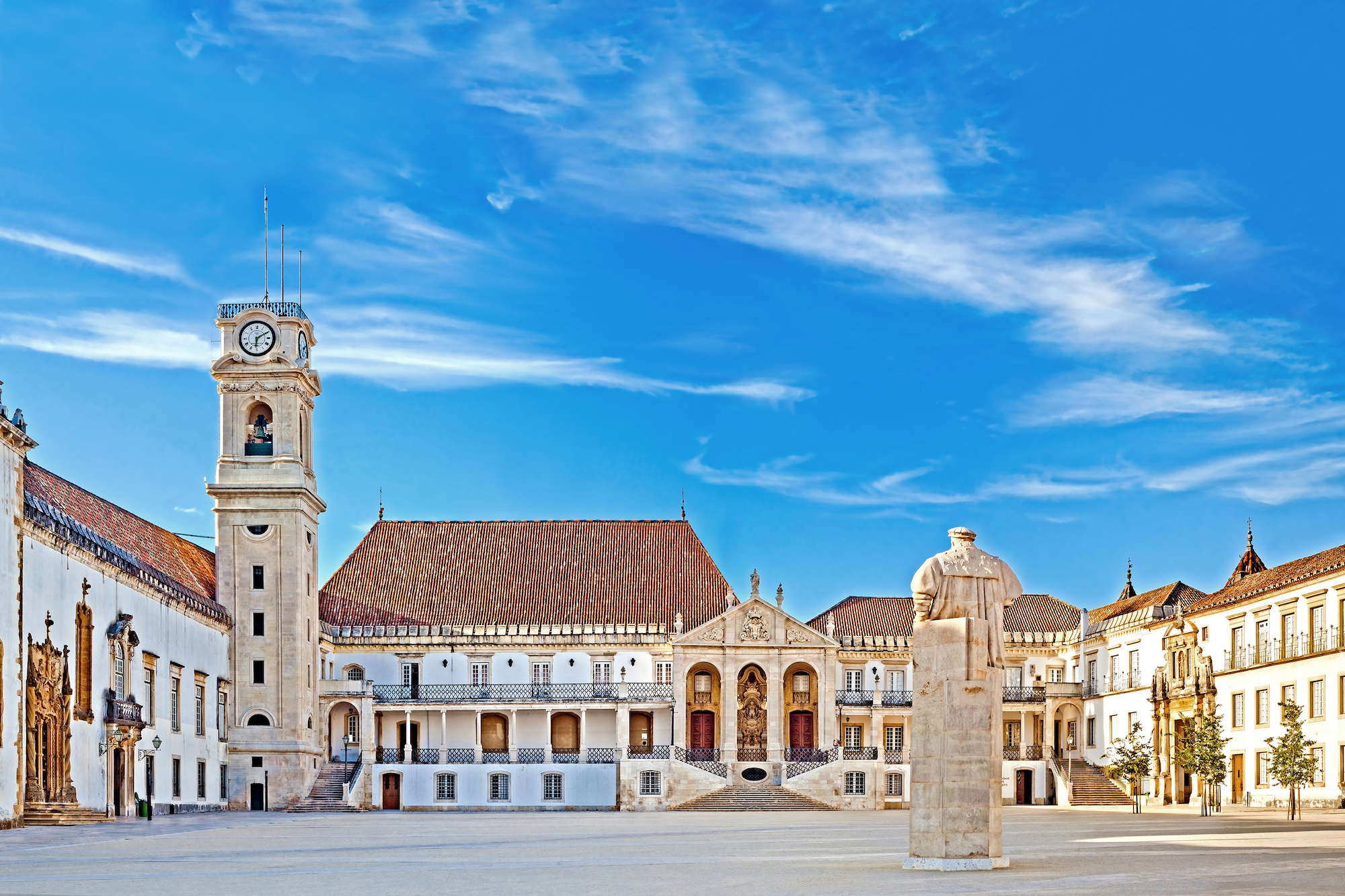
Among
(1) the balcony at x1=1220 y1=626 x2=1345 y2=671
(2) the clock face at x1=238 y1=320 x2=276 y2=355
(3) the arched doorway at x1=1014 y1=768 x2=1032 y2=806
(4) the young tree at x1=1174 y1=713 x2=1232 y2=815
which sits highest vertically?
(2) the clock face at x1=238 y1=320 x2=276 y2=355

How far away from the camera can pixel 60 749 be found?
150 ft

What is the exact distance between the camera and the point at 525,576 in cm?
7594

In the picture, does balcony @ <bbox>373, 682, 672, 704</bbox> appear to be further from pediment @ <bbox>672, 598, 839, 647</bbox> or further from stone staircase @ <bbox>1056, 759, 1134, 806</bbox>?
stone staircase @ <bbox>1056, 759, 1134, 806</bbox>

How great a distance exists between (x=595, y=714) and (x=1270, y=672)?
27590mm

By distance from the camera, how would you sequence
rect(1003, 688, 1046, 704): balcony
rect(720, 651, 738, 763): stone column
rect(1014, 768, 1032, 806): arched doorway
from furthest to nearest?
rect(1003, 688, 1046, 704): balcony → rect(1014, 768, 1032, 806): arched doorway → rect(720, 651, 738, 763): stone column

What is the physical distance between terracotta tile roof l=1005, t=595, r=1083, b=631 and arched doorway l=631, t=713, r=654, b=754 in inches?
673

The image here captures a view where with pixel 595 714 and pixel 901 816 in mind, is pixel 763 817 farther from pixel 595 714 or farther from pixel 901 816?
pixel 595 714

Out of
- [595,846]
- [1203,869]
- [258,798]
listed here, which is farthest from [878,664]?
[1203,869]

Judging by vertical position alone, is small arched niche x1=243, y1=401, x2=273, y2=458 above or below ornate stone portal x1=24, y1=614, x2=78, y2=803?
above

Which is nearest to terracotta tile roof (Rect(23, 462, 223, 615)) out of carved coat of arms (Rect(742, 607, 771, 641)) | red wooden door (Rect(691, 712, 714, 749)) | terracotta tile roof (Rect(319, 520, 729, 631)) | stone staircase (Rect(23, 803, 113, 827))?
stone staircase (Rect(23, 803, 113, 827))

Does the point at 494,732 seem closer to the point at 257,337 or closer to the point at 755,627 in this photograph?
the point at 755,627

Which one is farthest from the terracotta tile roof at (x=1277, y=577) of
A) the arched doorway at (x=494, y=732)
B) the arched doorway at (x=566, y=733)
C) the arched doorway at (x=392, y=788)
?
the arched doorway at (x=392, y=788)

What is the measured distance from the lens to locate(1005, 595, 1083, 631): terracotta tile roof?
3101 inches

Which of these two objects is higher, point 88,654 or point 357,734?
point 88,654
